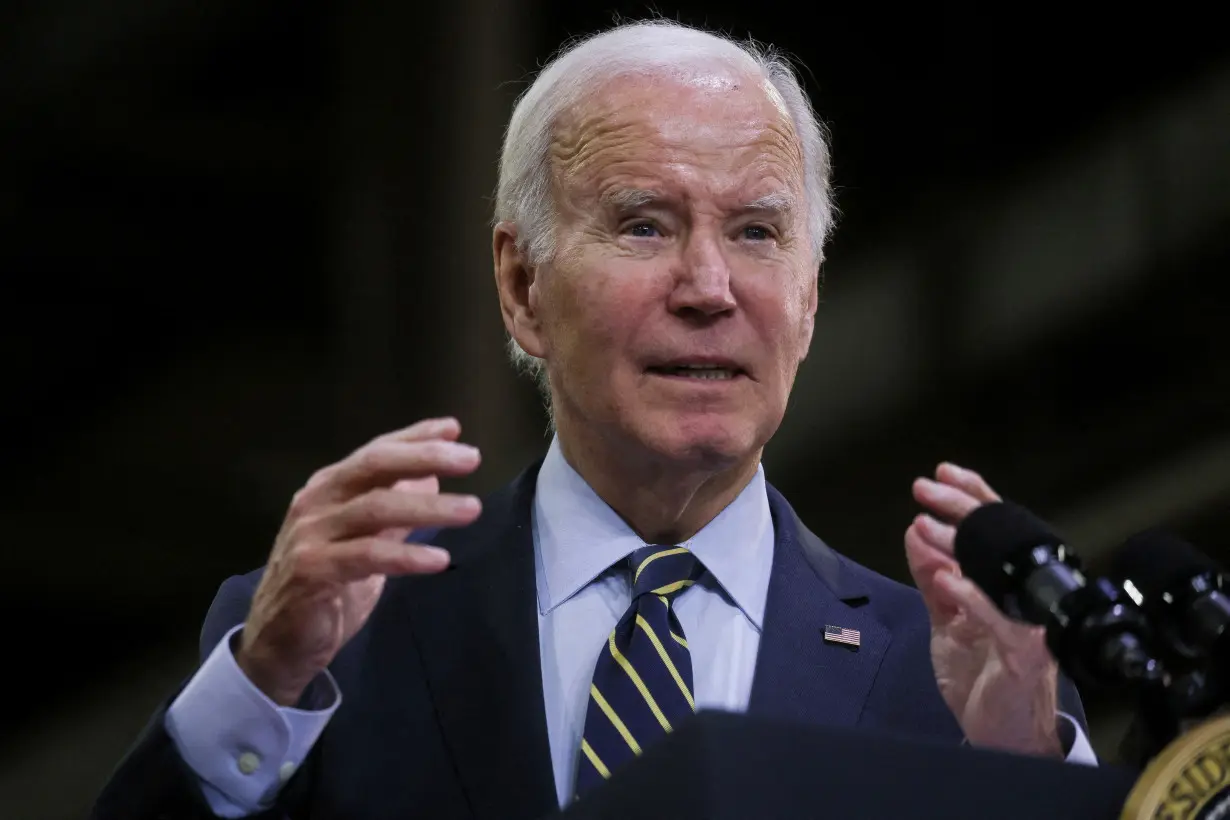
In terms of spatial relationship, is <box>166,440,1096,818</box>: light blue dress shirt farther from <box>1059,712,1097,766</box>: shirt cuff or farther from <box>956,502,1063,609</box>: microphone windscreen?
<box>956,502,1063,609</box>: microphone windscreen

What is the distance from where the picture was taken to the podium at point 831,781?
1010 millimetres

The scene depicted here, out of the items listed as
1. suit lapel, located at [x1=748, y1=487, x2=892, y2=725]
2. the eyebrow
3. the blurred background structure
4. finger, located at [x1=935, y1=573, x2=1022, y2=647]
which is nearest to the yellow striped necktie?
suit lapel, located at [x1=748, y1=487, x2=892, y2=725]

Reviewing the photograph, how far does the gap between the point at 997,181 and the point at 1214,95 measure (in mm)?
471

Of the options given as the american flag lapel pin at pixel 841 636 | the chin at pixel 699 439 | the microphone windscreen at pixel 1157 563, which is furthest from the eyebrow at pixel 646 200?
the microphone windscreen at pixel 1157 563

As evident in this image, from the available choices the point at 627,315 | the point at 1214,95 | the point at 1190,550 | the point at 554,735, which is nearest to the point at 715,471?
the point at 627,315

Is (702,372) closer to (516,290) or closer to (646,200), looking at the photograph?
(646,200)

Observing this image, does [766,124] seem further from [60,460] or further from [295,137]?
[60,460]

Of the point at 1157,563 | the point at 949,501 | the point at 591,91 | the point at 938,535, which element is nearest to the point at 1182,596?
the point at 1157,563

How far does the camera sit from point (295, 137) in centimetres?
291

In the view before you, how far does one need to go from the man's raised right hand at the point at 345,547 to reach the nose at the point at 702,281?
1.46ft

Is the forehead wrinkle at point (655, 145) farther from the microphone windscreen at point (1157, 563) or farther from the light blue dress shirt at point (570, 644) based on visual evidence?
the microphone windscreen at point (1157, 563)

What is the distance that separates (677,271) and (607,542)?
346 mm

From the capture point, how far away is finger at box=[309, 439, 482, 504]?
1.45 m

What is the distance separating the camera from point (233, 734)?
5.32 feet
